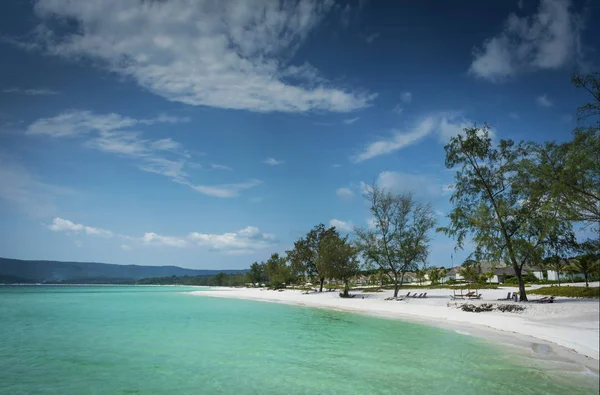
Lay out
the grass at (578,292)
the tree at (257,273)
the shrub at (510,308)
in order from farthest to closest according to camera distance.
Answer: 1. the tree at (257,273)
2. the shrub at (510,308)
3. the grass at (578,292)

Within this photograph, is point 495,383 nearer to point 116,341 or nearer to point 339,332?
point 339,332

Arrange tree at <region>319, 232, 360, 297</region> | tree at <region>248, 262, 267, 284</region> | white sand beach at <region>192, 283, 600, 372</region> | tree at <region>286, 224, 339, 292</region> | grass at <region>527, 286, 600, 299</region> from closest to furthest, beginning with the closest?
white sand beach at <region>192, 283, 600, 372</region>
grass at <region>527, 286, 600, 299</region>
tree at <region>319, 232, 360, 297</region>
tree at <region>286, 224, 339, 292</region>
tree at <region>248, 262, 267, 284</region>

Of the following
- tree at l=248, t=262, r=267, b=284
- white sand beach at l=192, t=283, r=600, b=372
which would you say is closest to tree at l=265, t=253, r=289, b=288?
tree at l=248, t=262, r=267, b=284

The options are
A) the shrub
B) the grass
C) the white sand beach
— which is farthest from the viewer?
the shrub

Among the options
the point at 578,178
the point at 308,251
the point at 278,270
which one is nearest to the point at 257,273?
the point at 278,270

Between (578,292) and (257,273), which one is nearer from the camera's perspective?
(578,292)

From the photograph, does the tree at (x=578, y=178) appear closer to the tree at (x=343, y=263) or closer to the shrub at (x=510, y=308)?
the shrub at (x=510, y=308)

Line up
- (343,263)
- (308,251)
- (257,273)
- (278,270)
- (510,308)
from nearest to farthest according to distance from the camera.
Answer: (510,308), (343,263), (308,251), (278,270), (257,273)

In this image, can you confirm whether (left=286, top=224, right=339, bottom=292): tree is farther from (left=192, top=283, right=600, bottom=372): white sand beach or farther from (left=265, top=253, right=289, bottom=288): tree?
(left=192, top=283, right=600, bottom=372): white sand beach

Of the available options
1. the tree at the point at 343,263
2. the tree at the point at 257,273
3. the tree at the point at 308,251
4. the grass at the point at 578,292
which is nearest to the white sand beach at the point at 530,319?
the grass at the point at 578,292

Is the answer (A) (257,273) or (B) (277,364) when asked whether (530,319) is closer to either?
(B) (277,364)

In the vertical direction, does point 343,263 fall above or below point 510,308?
above

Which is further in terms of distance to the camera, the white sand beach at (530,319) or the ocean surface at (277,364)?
the ocean surface at (277,364)

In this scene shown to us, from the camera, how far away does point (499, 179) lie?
30.6 meters
